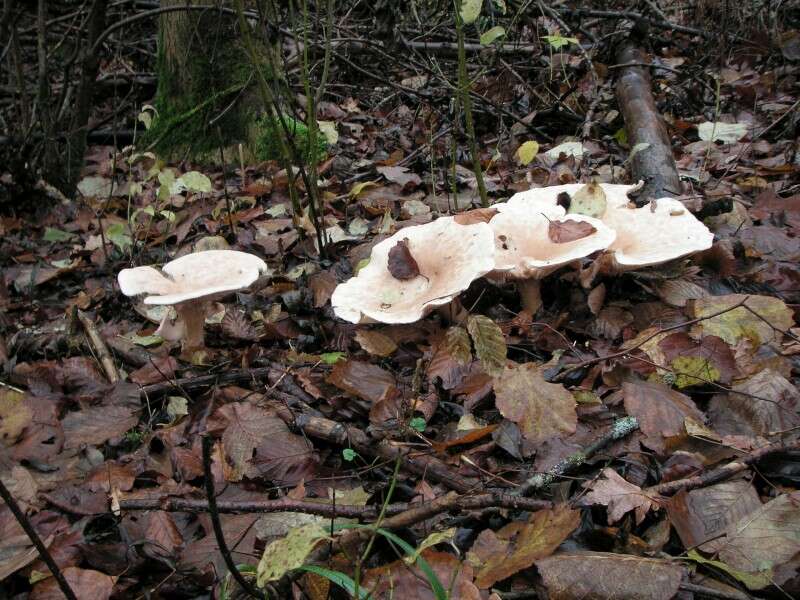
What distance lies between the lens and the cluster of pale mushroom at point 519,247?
2705 mm

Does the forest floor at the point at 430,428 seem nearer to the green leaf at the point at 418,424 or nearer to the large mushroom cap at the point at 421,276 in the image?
the green leaf at the point at 418,424

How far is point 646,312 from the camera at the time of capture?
9.46 feet

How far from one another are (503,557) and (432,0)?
672 cm

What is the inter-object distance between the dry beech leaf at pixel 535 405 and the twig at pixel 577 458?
0.35 ft

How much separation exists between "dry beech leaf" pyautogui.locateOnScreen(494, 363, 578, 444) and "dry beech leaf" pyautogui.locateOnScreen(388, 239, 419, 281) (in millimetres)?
862

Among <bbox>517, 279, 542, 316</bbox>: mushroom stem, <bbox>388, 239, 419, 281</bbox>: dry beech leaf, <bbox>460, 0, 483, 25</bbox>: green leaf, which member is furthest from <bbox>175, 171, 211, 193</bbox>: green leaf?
<bbox>517, 279, 542, 316</bbox>: mushroom stem

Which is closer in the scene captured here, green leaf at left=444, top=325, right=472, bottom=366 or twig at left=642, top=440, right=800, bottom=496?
twig at left=642, top=440, right=800, bottom=496

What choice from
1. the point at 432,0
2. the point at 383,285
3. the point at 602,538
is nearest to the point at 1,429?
the point at 383,285

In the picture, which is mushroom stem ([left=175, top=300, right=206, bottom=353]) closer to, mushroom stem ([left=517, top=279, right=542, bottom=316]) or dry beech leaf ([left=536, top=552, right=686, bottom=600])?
mushroom stem ([left=517, top=279, right=542, bottom=316])

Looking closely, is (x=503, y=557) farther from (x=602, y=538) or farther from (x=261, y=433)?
(x=261, y=433)

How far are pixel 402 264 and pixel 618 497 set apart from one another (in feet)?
5.18

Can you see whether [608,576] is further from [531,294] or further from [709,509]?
[531,294]

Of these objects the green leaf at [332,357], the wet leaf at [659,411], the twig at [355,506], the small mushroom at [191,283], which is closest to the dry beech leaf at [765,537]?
the wet leaf at [659,411]

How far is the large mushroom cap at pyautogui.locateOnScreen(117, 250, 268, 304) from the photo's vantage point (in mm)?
2758
